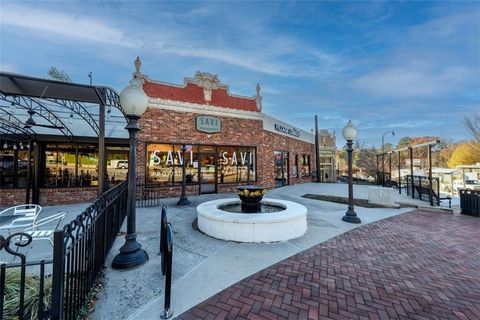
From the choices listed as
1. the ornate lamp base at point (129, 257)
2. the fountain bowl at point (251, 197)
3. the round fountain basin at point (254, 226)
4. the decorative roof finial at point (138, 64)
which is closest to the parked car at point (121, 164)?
the decorative roof finial at point (138, 64)

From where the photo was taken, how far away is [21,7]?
641 centimetres

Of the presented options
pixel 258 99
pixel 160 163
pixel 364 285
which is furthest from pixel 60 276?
pixel 258 99

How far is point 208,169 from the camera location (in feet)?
39.5

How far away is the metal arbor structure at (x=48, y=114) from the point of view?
18.2 ft

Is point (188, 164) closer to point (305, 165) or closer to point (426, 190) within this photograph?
point (426, 190)

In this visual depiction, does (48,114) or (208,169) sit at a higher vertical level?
(48,114)

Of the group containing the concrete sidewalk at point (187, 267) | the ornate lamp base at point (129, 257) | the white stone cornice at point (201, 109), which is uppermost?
the white stone cornice at point (201, 109)

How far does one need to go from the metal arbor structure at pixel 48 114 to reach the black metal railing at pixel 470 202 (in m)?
13.4

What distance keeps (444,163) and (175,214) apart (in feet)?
172

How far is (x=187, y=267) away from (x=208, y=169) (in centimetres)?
840

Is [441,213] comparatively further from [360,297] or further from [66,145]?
[66,145]

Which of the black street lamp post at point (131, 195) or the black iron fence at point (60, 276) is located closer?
the black iron fence at point (60, 276)

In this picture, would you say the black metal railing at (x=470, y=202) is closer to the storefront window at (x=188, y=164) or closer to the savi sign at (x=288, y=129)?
the savi sign at (x=288, y=129)

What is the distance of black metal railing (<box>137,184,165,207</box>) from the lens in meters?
9.82
